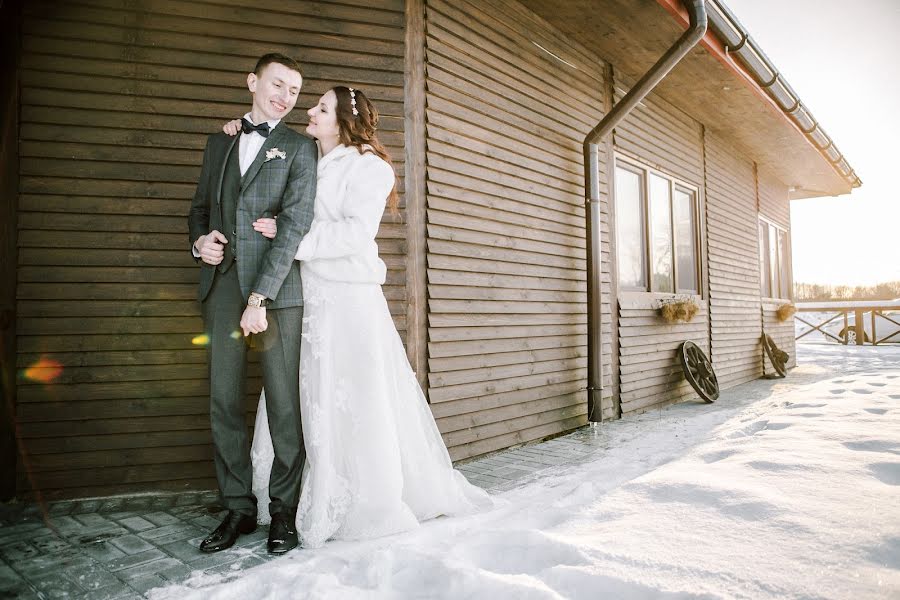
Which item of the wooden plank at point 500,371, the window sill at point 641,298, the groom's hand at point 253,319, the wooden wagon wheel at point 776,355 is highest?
the window sill at point 641,298

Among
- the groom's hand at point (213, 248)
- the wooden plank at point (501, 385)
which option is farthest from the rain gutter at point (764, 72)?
the groom's hand at point (213, 248)

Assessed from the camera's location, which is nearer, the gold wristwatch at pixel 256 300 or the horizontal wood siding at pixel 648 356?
the gold wristwatch at pixel 256 300

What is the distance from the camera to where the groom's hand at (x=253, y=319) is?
85.4 inches

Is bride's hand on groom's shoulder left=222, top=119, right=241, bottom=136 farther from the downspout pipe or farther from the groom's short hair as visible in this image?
the downspout pipe

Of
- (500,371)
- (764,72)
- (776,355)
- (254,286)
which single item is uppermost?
(764,72)

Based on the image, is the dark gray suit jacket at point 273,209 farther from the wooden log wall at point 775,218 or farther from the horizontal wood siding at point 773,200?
the horizontal wood siding at point 773,200

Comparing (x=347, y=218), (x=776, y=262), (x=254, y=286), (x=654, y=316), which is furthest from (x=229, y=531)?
(x=776, y=262)

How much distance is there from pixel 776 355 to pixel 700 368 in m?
3.31

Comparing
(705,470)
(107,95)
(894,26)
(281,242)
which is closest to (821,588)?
(705,470)

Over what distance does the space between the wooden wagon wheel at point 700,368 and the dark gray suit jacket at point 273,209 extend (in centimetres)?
560

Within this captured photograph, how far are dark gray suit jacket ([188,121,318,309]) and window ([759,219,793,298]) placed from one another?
31.6ft

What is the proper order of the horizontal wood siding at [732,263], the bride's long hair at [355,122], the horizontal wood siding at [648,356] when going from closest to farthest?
the bride's long hair at [355,122] → the horizontal wood siding at [648,356] → the horizontal wood siding at [732,263]

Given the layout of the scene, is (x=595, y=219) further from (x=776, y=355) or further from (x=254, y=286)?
(x=776, y=355)

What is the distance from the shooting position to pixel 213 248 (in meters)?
Answer: 2.25
